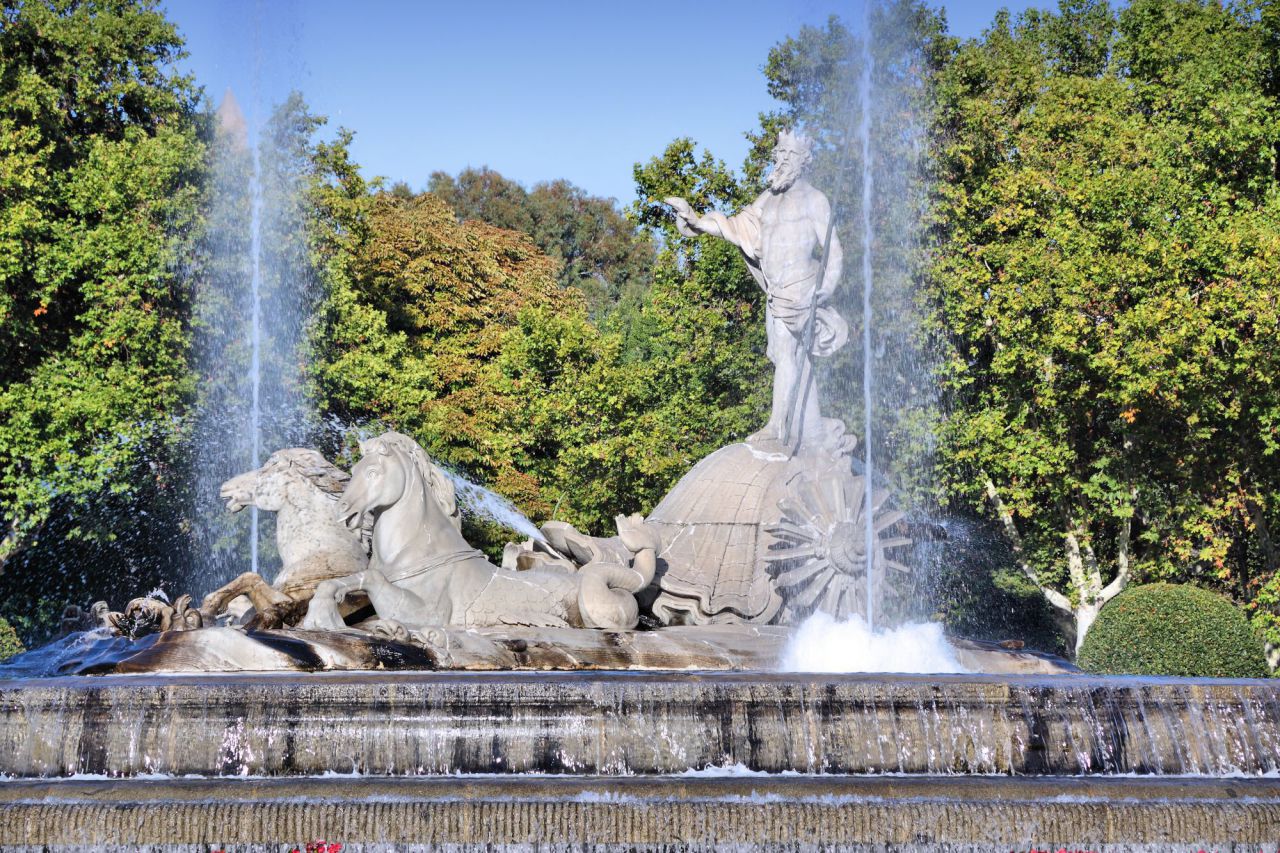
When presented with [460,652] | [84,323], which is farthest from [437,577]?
[84,323]

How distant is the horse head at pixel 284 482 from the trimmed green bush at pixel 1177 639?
34.3 ft

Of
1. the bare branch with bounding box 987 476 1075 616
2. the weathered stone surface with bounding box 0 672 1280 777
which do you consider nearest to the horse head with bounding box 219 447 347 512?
the weathered stone surface with bounding box 0 672 1280 777

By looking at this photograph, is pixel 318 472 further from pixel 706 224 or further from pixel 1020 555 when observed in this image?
pixel 1020 555

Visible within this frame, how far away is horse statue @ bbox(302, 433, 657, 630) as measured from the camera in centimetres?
1237

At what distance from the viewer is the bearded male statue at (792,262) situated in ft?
47.7

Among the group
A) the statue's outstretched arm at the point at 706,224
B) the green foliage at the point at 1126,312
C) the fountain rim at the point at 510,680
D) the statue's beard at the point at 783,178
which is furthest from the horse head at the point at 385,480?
the green foliage at the point at 1126,312

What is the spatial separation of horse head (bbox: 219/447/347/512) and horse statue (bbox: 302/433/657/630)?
94cm

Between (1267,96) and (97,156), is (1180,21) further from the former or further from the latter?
(97,156)

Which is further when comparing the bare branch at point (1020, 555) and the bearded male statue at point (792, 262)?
Answer: the bare branch at point (1020, 555)

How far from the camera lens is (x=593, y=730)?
8.82 m

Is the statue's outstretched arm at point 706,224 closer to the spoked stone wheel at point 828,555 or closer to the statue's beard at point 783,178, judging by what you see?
the statue's beard at point 783,178

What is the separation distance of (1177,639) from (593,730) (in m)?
12.1

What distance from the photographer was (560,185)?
2393 inches

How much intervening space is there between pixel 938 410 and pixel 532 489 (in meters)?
9.05
